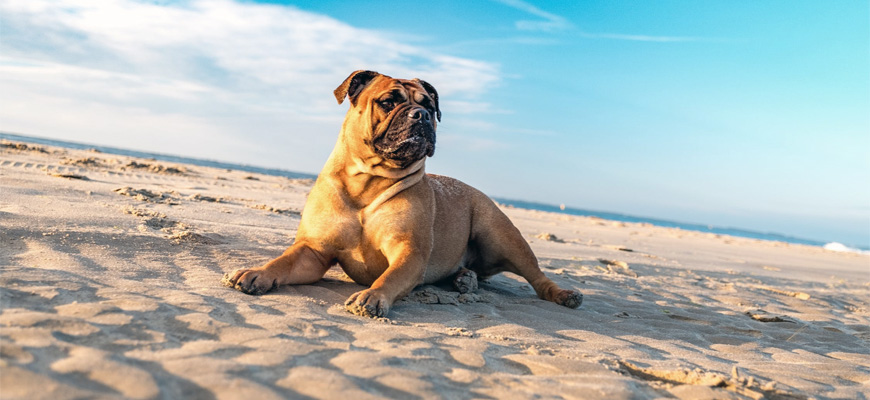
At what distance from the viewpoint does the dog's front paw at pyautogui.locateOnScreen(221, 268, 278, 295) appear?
3.56 metres

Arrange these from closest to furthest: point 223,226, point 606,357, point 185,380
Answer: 1. point 185,380
2. point 606,357
3. point 223,226

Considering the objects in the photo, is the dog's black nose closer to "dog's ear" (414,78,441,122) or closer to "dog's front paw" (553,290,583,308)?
"dog's ear" (414,78,441,122)

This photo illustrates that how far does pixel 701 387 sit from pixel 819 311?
190 inches

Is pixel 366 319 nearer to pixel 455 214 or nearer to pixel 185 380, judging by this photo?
pixel 185 380

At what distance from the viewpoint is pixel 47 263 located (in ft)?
11.7

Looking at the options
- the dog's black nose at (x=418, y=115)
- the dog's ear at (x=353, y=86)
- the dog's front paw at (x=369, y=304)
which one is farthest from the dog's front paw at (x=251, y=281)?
the dog's ear at (x=353, y=86)

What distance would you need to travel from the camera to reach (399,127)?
4.09m

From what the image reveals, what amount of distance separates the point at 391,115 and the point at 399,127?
5.3 inches

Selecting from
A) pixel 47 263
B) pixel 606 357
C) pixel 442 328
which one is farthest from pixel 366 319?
pixel 47 263

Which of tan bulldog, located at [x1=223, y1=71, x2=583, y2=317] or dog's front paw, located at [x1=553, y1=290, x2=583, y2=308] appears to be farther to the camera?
dog's front paw, located at [x1=553, y1=290, x2=583, y2=308]

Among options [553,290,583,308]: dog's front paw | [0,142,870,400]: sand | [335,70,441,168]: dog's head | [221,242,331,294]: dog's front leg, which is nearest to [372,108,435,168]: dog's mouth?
[335,70,441,168]: dog's head

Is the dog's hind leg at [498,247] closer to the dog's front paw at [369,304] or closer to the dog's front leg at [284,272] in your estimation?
the dog's front leg at [284,272]

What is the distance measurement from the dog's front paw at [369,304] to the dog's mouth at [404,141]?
108cm

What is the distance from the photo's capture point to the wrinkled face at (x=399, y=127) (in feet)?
13.4
